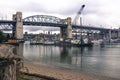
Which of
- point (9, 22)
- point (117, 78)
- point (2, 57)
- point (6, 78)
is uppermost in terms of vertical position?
point (9, 22)

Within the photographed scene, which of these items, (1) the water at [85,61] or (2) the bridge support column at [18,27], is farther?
(2) the bridge support column at [18,27]

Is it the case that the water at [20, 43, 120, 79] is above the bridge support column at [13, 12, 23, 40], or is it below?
below

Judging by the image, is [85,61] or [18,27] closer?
[85,61]

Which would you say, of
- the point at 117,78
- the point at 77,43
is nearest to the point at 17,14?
the point at 77,43

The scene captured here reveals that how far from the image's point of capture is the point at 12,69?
16.9 ft

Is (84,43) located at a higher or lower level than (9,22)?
lower

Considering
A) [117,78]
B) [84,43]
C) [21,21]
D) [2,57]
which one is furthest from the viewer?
[21,21]

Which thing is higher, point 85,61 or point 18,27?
point 18,27

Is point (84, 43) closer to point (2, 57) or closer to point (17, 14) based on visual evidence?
point (17, 14)

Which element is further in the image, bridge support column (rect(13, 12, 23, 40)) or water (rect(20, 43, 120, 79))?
bridge support column (rect(13, 12, 23, 40))

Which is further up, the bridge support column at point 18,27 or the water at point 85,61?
the bridge support column at point 18,27

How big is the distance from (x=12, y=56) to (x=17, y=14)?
196336 millimetres

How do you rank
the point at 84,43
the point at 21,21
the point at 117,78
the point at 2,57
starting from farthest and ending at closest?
the point at 21,21
the point at 84,43
the point at 117,78
the point at 2,57

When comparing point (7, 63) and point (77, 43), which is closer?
point (7, 63)
